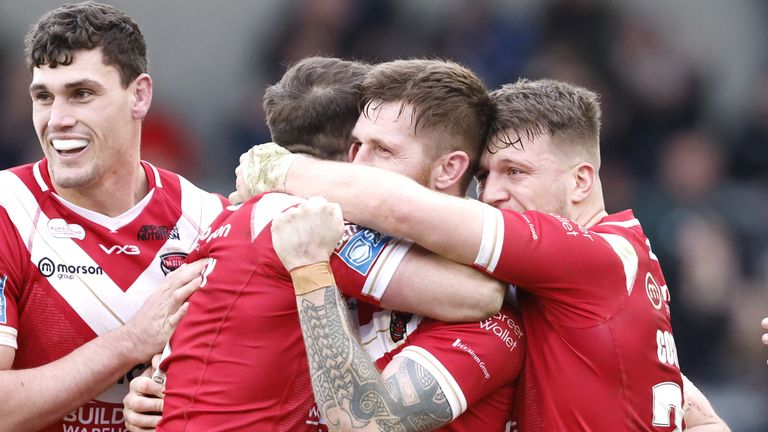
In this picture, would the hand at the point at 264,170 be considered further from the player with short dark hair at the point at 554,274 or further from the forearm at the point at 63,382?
the forearm at the point at 63,382

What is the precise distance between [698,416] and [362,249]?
1859 millimetres

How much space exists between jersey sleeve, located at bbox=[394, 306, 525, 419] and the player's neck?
1815 mm

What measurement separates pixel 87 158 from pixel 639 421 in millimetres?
2644

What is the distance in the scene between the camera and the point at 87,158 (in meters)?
4.90

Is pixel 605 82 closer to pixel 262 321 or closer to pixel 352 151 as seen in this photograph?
pixel 352 151

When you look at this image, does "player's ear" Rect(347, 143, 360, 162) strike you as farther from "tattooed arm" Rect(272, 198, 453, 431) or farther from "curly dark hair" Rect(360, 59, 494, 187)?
"tattooed arm" Rect(272, 198, 453, 431)

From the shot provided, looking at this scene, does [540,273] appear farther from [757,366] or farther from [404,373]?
[757,366]

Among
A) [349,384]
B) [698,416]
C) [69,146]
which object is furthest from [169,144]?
[349,384]

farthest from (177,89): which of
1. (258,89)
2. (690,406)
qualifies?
(690,406)

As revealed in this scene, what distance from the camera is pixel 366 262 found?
3766mm

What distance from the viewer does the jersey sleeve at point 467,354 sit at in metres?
3.70

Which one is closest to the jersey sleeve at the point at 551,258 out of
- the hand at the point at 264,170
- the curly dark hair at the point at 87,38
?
the hand at the point at 264,170

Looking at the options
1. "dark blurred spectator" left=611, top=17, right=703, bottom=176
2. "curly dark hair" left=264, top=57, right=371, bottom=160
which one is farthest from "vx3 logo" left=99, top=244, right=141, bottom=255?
"dark blurred spectator" left=611, top=17, right=703, bottom=176

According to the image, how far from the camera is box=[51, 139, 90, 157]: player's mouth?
15.9ft
